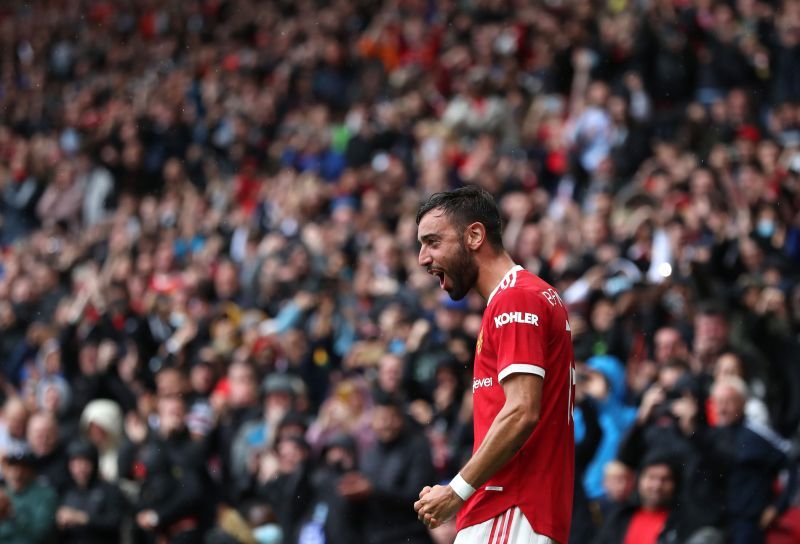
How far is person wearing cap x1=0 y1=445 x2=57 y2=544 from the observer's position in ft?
30.5

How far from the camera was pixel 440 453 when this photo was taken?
8664 millimetres

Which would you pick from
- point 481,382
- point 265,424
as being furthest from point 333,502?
point 481,382

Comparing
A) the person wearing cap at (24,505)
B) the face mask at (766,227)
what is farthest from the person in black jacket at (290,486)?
the face mask at (766,227)

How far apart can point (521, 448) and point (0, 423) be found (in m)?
8.52

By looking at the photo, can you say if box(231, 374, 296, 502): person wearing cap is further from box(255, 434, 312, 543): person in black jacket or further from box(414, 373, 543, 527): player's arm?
box(414, 373, 543, 527): player's arm

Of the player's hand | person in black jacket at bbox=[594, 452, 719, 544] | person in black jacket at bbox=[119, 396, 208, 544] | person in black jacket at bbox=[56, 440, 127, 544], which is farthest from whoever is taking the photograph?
person in black jacket at bbox=[56, 440, 127, 544]

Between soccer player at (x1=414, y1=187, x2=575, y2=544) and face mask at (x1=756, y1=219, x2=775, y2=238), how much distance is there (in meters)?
6.66

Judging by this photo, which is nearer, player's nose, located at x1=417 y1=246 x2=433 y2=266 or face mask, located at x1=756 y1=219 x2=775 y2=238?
player's nose, located at x1=417 y1=246 x2=433 y2=266

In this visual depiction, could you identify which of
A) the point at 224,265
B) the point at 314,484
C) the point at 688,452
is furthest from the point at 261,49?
the point at 688,452

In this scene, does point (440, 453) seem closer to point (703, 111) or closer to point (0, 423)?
point (0, 423)

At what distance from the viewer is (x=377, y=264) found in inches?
509

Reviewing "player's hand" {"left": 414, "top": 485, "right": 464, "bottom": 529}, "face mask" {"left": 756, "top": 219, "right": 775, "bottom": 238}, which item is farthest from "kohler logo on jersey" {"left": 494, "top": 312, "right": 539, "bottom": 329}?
"face mask" {"left": 756, "top": 219, "right": 775, "bottom": 238}

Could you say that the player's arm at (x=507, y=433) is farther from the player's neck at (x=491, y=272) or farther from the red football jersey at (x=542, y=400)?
the player's neck at (x=491, y=272)

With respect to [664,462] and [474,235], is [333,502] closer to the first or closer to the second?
[664,462]
